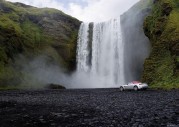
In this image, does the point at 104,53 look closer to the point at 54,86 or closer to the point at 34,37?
the point at 54,86

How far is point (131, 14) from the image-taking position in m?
98.8

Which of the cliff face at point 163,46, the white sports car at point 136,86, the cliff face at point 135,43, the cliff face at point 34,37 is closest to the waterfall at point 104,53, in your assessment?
the cliff face at point 135,43

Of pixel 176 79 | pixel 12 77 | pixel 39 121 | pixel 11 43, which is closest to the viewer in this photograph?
pixel 39 121

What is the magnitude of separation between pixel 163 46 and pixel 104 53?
31.6 metres

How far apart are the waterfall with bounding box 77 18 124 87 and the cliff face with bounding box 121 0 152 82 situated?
2240 millimetres

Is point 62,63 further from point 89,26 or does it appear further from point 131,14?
point 131,14

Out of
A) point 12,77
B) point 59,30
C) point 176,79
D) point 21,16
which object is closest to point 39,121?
point 176,79

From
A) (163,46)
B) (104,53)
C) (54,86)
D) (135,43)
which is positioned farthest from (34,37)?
(163,46)

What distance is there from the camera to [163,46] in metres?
71.6

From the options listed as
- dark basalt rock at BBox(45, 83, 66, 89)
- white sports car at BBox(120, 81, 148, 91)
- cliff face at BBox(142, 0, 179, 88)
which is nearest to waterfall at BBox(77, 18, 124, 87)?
dark basalt rock at BBox(45, 83, 66, 89)

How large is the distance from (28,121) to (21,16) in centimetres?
10023

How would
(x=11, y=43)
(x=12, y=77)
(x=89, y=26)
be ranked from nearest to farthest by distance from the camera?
1. (x=12, y=77)
2. (x=11, y=43)
3. (x=89, y=26)

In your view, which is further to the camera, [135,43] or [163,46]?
[135,43]

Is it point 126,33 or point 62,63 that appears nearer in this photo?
point 126,33
